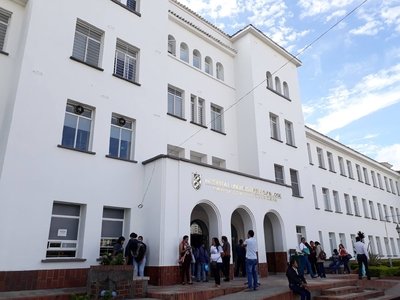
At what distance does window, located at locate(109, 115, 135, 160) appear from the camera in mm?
13664

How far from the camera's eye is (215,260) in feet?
39.4

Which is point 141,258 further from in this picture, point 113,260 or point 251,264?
point 251,264

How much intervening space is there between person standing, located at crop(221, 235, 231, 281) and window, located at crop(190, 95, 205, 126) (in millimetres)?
6941

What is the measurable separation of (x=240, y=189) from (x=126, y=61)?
7908 millimetres

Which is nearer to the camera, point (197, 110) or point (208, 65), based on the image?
point (197, 110)

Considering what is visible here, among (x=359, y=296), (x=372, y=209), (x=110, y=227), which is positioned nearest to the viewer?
(x=359, y=296)

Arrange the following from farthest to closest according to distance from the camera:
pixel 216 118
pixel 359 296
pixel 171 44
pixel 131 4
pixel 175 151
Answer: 1. pixel 216 118
2. pixel 171 44
3. pixel 175 151
4. pixel 131 4
5. pixel 359 296

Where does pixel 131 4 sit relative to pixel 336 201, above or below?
above

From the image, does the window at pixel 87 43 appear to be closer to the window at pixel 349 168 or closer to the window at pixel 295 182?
the window at pixel 295 182

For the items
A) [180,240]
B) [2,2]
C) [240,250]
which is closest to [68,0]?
[2,2]

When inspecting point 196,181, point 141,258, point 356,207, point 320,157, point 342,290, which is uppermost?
point 320,157

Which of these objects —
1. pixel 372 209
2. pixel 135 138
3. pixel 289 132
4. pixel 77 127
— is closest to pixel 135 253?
pixel 135 138

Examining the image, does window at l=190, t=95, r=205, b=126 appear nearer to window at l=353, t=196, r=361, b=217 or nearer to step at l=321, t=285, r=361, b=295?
step at l=321, t=285, r=361, b=295

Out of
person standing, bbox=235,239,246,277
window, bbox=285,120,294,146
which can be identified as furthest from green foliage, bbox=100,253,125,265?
window, bbox=285,120,294,146
